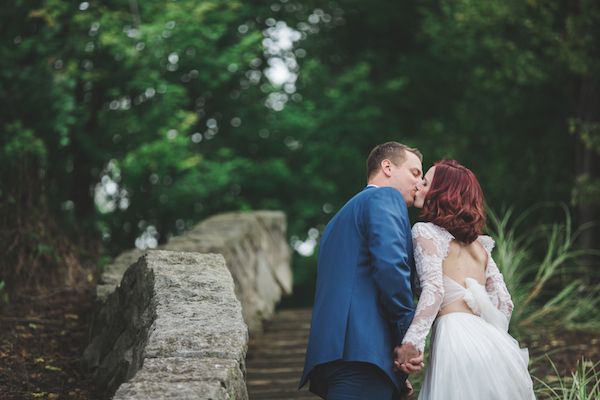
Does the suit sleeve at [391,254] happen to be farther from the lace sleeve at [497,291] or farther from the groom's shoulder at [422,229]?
Result: the lace sleeve at [497,291]

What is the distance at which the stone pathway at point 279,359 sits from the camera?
6.13 meters

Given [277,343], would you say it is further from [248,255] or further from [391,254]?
[391,254]

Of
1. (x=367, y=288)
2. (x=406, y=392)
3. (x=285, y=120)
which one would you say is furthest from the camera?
(x=285, y=120)

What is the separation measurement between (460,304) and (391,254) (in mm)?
507

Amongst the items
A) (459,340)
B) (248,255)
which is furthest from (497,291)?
(248,255)

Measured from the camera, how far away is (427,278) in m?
3.92

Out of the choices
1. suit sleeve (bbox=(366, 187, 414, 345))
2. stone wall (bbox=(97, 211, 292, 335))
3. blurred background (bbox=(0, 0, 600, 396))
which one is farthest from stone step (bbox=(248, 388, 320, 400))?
suit sleeve (bbox=(366, 187, 414, 345))

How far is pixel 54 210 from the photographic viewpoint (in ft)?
27.0

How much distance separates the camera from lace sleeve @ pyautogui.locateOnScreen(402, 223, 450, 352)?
384 cm

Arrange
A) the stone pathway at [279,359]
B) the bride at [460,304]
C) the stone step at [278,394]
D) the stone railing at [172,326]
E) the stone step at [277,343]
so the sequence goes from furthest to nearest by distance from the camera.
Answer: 1. the stone step at [277,343]
2. the stone pathway at [279,359]
3. the stone step at [278,394]
4. the bride at [460,304]
5. the stone railing at [172,326]

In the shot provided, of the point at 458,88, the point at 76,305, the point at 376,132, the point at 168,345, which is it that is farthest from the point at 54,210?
the point at 458,88

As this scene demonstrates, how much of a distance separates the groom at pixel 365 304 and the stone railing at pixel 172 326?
14.7 inches

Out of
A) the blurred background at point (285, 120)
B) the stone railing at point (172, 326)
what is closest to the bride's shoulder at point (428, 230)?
the stone railing at point (172, 326)

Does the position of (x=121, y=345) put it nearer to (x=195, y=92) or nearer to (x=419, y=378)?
(x=419, y=378)
